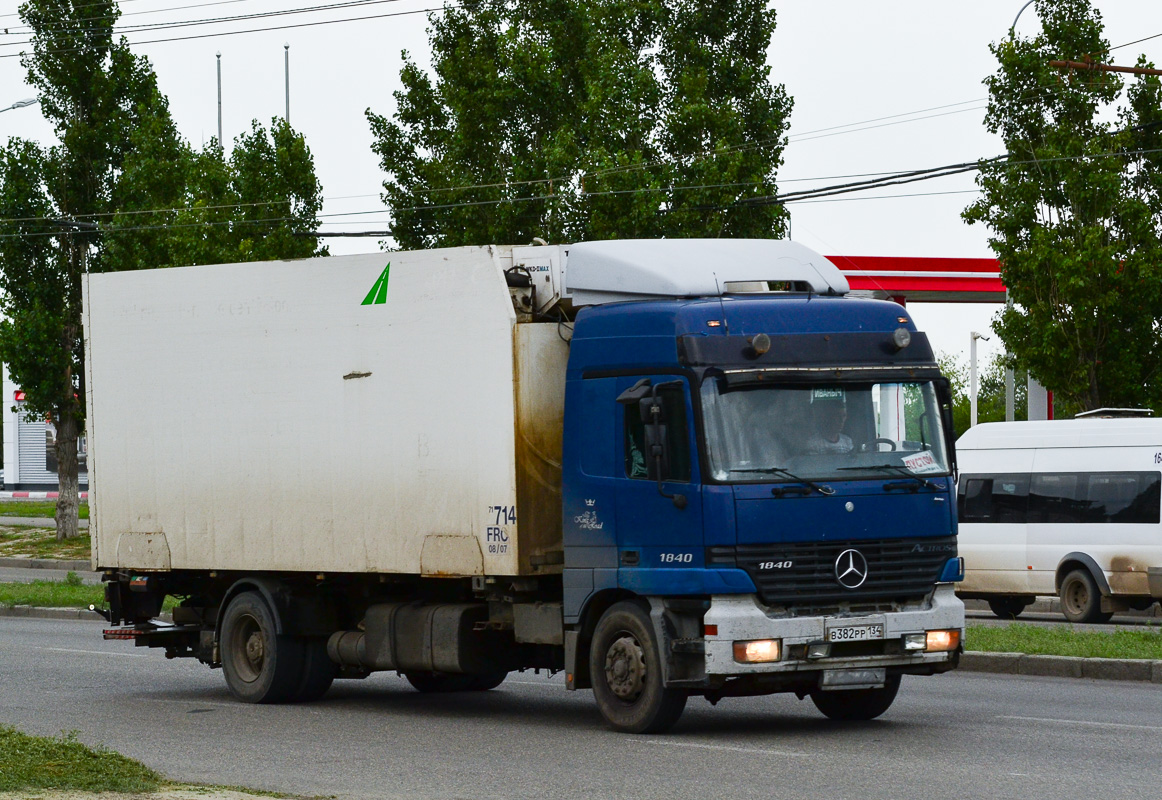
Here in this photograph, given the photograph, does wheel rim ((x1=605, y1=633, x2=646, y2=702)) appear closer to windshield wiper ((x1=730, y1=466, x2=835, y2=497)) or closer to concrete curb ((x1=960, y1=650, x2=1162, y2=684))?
windshield wiper ((x1=730, y1=466, x2=835, y2=497))

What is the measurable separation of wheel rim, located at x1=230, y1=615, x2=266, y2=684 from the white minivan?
12852 mm

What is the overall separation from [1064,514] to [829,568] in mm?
14525

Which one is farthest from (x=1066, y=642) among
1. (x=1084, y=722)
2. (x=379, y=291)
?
(x=379, y=291)

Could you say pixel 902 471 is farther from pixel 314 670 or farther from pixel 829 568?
pixel 314 670

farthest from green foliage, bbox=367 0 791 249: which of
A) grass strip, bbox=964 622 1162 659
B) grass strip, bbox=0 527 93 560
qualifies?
grass strip, bbox=964 622 1162 659

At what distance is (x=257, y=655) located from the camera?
48.3 ft

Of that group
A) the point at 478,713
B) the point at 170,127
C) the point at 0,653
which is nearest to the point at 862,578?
the point at 478,713

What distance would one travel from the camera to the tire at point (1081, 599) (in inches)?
952

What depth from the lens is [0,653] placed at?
19.1m

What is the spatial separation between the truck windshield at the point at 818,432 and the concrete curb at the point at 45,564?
28.7m

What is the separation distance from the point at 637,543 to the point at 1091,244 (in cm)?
1825

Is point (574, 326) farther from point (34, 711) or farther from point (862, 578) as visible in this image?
point (34, 711)

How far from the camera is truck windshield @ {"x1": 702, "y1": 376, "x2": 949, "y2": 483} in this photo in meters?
11.5

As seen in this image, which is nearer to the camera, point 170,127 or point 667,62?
point 667,62
